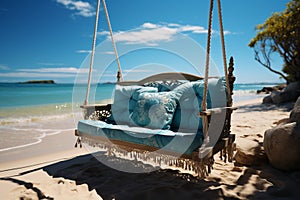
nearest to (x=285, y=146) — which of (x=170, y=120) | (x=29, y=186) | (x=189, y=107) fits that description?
(x=189, y=107)

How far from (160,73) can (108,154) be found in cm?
131

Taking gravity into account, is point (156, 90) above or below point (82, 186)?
above

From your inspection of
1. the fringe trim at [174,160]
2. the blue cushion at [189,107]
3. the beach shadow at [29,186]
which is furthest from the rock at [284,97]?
the beach shadow at [29,186]

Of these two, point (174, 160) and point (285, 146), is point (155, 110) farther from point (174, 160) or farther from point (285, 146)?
point (285, 146)

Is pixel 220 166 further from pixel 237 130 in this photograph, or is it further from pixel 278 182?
pixel 237 130

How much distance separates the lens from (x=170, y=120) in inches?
84.4

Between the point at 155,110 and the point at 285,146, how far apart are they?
1.23 m

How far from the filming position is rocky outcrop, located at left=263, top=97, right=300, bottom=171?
1613 millimetres

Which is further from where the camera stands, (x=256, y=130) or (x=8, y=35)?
(x=8, y=35)

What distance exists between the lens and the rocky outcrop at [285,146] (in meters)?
1.61

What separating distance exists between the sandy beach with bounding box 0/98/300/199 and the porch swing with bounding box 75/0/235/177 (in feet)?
0.47

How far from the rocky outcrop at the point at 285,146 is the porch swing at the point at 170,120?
0.33 metres

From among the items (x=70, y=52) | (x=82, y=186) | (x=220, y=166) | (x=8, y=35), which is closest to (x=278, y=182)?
(x=220, y=166)

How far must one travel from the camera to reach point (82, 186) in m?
1.63
